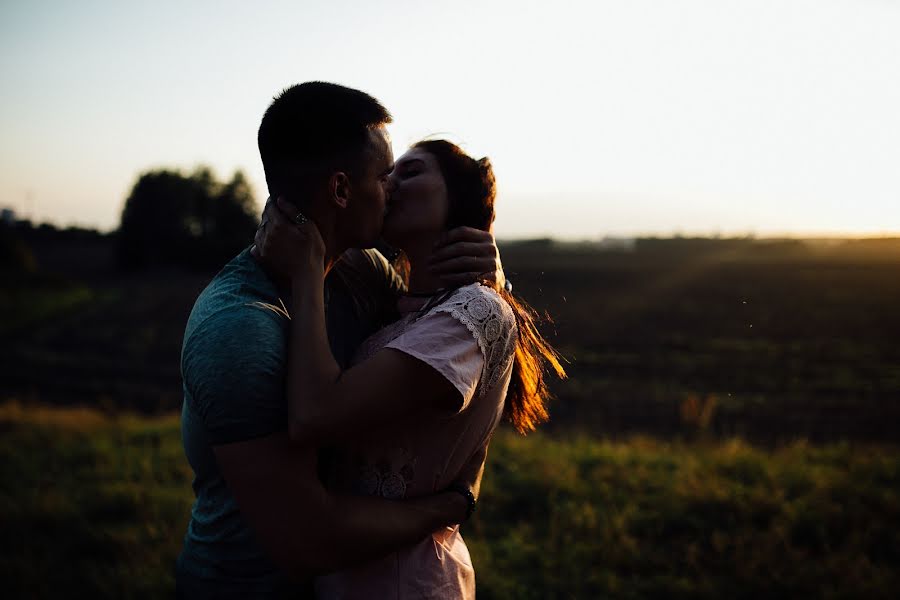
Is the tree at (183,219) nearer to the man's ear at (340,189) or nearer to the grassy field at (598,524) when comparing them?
the grassy field at (598,524)

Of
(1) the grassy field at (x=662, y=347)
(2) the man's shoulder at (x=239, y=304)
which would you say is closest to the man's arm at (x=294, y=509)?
(2) the man's shoulder at (x=239, y=304)

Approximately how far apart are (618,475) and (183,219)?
243 ft

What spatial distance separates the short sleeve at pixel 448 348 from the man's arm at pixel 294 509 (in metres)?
0.37

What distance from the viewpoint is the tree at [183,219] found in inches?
2669

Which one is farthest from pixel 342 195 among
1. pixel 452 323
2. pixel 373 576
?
pixel 373 576

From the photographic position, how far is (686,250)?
87.8 metres

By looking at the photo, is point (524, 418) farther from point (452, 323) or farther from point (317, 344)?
point (317, 344)

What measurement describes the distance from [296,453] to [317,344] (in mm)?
269

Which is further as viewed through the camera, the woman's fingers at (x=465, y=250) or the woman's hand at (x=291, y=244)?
the woman's fingers at (x=465, y=250)

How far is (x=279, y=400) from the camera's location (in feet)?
5.29

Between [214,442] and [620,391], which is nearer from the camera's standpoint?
[214,442]

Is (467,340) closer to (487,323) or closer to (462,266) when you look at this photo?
(487,323)

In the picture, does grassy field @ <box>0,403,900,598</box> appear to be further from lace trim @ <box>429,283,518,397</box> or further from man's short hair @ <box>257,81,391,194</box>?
man's short hair @ <box>257,81,391,194</box>

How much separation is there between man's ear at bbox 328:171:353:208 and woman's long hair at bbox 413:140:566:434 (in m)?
0.57
